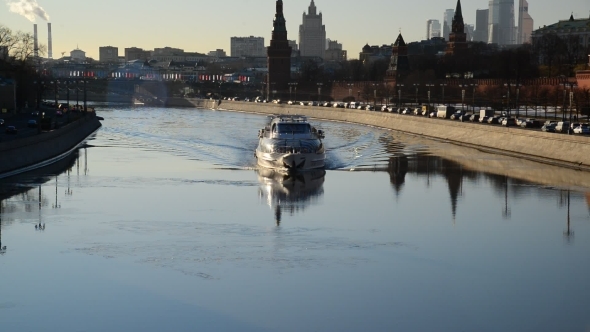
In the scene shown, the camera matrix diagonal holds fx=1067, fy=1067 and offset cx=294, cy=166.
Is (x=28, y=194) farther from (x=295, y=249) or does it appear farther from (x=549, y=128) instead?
(x=549, y=128)

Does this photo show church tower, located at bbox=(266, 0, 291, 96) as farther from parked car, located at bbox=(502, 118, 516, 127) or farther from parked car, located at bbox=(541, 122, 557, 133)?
parked car, located at bbox=(541, 122, 557, 133)

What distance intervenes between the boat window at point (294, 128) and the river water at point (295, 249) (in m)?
2.63

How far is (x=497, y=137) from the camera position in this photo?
183 feet

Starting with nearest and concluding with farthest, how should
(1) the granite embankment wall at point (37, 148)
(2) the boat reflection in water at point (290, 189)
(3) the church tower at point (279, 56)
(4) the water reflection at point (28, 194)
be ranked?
(4) the water reflection at point (28, 194), (2) the boat reflection in water at point (290, 189), (1) the granite embankment wall at point (37, 148), (3) the church tower at point (279, 56)

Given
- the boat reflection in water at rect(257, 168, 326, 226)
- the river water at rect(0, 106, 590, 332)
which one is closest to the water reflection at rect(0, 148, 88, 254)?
the river water at rect(0, 106, 590, 332)

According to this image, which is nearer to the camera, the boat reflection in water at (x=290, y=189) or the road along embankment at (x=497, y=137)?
the boat reflection in water at (x=290, y=189)

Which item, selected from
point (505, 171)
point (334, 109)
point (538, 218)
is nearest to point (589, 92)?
point (334, 109)

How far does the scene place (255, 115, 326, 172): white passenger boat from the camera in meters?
42.6

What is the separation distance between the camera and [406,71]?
5236 inches

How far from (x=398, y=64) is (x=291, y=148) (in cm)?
9240

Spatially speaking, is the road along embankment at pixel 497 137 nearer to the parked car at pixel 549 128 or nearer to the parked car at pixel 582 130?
the parked car at pixel 549 128

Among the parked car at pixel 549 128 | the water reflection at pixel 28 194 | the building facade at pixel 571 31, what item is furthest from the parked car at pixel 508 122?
the building facade at pixel 571 31

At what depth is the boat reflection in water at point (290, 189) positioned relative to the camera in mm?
32500

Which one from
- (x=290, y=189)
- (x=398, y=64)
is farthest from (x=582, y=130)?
(x=398, y=64)
